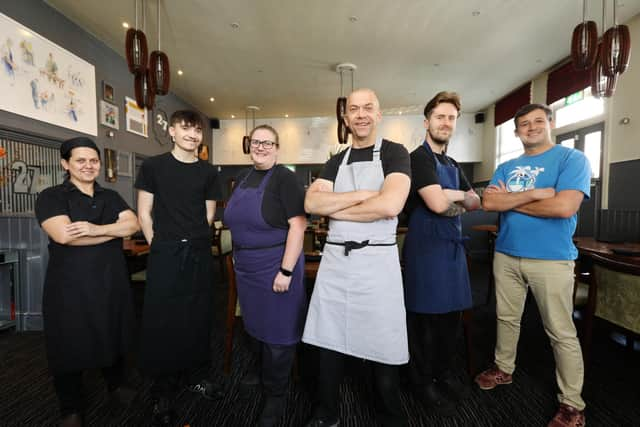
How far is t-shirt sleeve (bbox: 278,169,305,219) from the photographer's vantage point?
58.0 inches

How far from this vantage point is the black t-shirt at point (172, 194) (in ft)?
4.81

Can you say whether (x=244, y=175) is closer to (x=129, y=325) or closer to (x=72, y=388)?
(x=129, y=325)

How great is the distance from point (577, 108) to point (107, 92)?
7.39 m

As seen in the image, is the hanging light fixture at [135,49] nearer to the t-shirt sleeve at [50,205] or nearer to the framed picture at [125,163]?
the t-shirt sleeve at [50,205]

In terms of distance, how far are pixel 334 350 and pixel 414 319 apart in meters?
0.58

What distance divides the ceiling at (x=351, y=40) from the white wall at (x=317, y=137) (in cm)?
141

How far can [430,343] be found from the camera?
1.60 metres

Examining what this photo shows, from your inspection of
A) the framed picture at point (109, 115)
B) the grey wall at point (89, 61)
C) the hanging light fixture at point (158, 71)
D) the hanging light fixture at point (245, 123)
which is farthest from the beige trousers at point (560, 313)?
the hanging light fixture at point (245, 123)

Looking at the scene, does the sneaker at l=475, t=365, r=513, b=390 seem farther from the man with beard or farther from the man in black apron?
the man in black apron

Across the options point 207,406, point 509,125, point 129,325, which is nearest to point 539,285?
point 207,406

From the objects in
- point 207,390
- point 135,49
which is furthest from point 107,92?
point 207,390

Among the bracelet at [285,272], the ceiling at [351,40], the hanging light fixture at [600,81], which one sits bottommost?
the bracelet at [285,272]

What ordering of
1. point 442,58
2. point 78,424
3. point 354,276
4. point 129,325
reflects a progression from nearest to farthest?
point 354,276
point 78,424
point 129,325
point 442,58

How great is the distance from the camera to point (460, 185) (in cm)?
171
